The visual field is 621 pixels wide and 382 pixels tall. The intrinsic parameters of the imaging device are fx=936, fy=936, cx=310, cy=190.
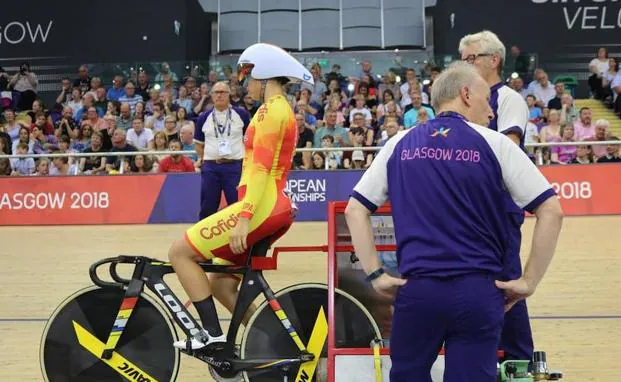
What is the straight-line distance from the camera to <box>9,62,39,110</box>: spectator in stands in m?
18.7

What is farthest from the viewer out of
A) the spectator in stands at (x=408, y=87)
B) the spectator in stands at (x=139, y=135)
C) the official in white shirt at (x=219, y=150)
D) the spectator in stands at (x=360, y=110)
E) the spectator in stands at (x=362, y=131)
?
the spectator in stands at (x=408, y=87)

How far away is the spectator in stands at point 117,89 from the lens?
1689 centimetres

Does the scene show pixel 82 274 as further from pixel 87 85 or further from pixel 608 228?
pixel 87 85

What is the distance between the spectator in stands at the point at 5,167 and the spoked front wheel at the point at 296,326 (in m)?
10.8

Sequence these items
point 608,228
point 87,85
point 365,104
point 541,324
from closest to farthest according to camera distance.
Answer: point 541,324, point 608,228, point 365,104, point 87,85

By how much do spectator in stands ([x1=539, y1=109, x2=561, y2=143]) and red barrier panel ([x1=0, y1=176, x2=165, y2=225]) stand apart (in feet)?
18.4

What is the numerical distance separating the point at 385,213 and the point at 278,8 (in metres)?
19.3

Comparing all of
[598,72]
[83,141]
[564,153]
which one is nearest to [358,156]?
[564,153]

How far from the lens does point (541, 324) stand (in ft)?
20.4

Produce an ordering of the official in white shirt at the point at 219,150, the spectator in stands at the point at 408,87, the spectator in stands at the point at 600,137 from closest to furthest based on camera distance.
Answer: the official in white shirt at the point at 219,150
the spectator in stands at the point at 600,137
the spectator in stands at the point at 408,87

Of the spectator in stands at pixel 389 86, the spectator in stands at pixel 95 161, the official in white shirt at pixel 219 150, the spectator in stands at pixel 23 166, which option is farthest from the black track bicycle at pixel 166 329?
the spectator in stands at pixel 389 86

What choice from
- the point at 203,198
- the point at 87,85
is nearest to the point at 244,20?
the point at 87,85

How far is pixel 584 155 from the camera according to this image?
13.4m

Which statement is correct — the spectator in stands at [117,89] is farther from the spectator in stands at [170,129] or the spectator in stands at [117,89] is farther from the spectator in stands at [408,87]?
the spectator in stands at [408,87]
